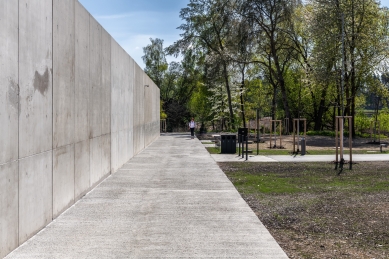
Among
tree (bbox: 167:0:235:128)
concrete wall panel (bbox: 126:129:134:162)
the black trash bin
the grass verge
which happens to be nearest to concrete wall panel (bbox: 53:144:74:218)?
the grass verge

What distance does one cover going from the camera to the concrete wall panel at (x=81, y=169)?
938 centimetres

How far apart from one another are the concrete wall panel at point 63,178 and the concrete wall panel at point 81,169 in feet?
1.04

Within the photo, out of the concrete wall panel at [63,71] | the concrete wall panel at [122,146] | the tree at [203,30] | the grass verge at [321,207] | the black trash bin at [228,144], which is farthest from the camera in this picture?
the tree at [203,30]

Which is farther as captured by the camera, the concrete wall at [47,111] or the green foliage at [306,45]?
the green foliage at [306,45]

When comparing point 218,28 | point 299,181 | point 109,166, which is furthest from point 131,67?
point 218,28

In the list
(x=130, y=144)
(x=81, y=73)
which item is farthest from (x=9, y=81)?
(x=130, y=144)

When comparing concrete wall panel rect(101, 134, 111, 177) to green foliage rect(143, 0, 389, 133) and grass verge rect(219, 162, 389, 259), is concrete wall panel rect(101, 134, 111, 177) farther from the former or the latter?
green foliage rect(143, 0, 389, 133)

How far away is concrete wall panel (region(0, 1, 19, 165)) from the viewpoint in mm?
5625

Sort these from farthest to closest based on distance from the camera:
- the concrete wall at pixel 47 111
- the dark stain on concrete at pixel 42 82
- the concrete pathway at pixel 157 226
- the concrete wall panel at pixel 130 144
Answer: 1. the concrete wall panel at pixel 130 144
2. the dark stain on concrete at pixel 42 82
3. the concrete pathway at pixel 157 226
4. the concrete wall at pixel 47 111

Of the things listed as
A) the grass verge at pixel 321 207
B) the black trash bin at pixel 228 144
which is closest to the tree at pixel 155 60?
the black trash bin at pixel 228 144

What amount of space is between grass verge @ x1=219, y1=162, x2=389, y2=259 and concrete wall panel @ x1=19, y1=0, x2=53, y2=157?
3700mm

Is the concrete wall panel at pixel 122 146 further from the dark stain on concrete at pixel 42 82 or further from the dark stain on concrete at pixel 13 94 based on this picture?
the dark stain on concrete at pixel 13 94

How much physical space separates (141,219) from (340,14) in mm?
31401

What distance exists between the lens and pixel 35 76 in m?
6.84
